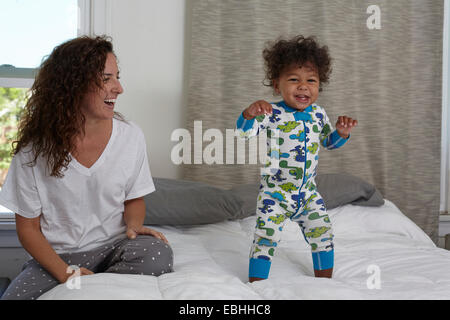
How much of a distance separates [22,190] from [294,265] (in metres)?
0.78

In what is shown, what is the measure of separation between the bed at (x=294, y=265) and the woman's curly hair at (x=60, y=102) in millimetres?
368

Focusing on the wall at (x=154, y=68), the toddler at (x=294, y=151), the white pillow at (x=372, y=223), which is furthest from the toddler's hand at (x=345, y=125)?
the wall at (x=154, y=68)

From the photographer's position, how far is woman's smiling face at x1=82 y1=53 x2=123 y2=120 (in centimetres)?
125

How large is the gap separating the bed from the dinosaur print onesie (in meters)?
0.09

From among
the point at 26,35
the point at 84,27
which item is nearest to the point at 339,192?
the point at 84,27

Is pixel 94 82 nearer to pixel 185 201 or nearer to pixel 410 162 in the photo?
pixel 185 201

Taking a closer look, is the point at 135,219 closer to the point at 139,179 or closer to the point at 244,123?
the point at 139,179

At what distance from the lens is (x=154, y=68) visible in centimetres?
245

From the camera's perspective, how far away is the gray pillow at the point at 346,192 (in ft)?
6.34

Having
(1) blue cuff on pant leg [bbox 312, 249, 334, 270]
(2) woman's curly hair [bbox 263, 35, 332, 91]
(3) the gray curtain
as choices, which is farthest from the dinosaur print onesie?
(3) the gray curtain

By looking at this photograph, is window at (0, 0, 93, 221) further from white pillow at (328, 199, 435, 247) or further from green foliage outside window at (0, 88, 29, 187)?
white pillow at (328, 199, 435, 247)

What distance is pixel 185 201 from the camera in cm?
183
